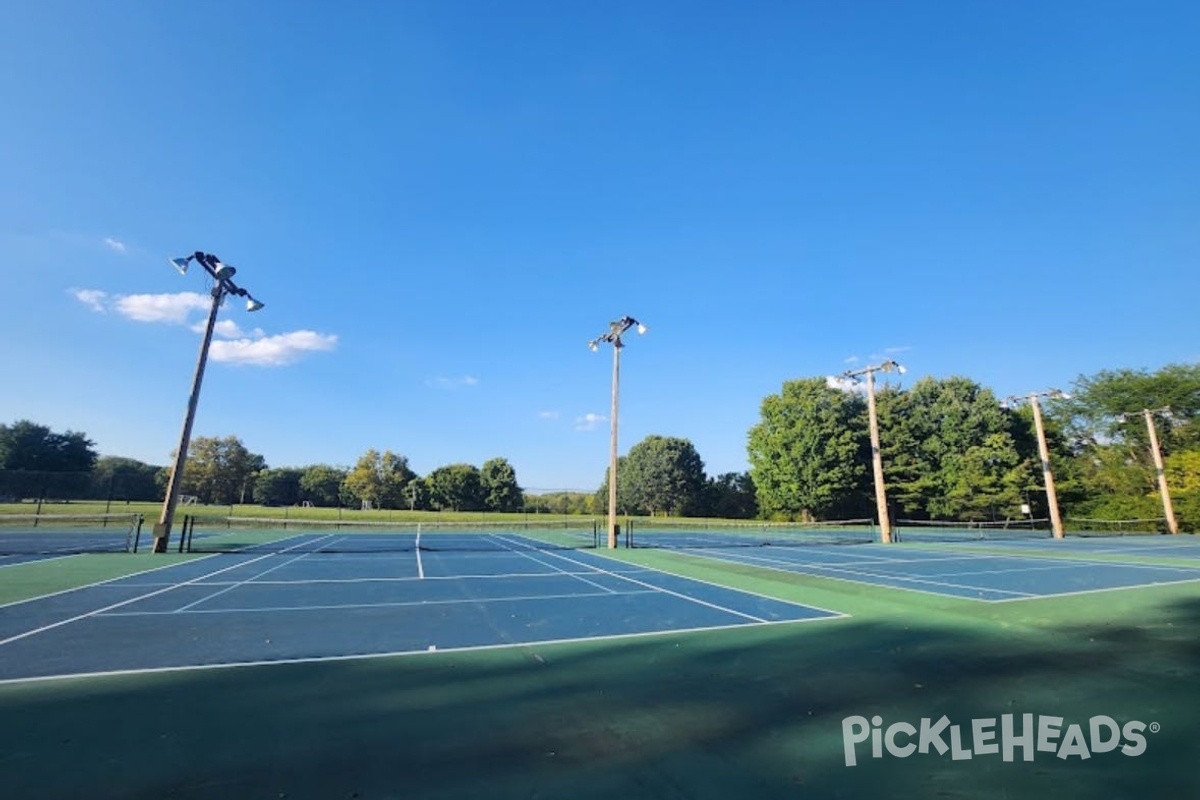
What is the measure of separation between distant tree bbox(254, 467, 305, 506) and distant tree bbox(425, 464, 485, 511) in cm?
1575

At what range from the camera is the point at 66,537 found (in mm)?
22422

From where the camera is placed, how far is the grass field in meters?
2.93

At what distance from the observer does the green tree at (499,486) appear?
7050cm

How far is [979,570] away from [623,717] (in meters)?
13.7

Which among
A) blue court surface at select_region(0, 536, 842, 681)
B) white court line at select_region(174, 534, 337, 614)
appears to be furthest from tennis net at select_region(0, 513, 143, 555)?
blue court surface at select_region(0, 536, 842, 681)

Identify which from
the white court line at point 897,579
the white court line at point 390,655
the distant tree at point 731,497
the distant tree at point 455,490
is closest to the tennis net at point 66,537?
the white court line at point 390,655

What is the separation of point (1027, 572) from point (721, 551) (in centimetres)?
949

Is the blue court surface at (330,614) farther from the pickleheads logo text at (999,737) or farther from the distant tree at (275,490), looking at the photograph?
the distant tree at (275,490)

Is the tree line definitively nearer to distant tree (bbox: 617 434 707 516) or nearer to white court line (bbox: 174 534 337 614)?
distant tree (bbox: 617 434 707 516)

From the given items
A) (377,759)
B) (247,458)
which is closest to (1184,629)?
(377,759)

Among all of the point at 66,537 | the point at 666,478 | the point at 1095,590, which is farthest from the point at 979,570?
the point at 666,478

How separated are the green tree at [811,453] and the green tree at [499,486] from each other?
106 feet

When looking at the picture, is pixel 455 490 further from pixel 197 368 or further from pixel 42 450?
pixel 197 368

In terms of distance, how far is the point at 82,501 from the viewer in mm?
40031
